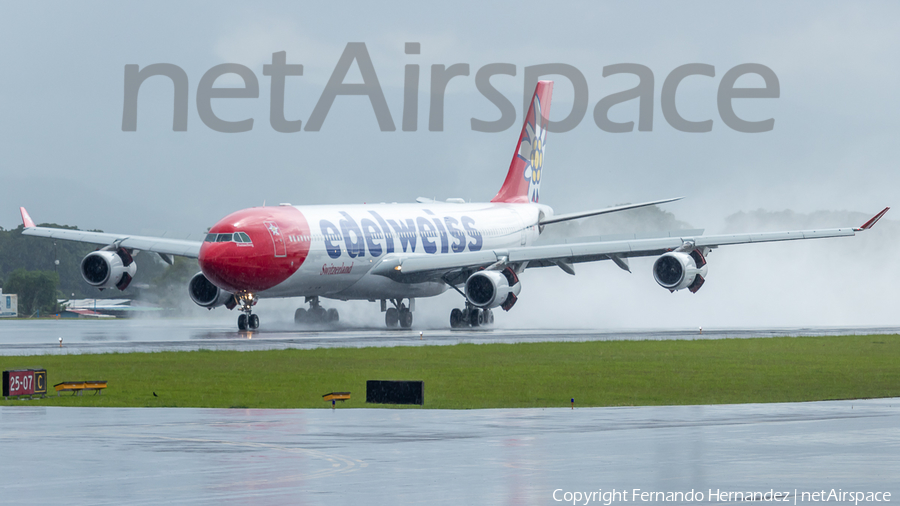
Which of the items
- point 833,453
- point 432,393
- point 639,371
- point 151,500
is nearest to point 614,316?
point 639,371

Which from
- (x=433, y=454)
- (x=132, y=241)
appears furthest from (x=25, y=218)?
(x=433, y=454)

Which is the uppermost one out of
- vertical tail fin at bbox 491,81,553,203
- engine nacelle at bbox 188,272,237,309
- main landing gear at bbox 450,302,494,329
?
vertical tail fin at bbox 491,81,553,203

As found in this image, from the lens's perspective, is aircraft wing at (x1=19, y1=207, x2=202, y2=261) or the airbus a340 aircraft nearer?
the airbus a340 aircraft

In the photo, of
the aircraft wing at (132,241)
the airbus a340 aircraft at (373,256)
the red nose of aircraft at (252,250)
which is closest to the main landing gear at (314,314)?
the airbus a340 aircraft at (373,256)

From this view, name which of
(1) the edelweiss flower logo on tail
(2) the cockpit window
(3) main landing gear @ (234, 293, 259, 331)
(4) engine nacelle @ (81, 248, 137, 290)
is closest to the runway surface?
(3) main landing gear @ (234, 293, 259, 331)

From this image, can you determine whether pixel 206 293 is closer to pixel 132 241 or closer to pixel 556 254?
pixel 132 241

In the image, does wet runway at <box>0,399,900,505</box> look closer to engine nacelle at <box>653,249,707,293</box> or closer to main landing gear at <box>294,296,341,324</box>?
engine nacelle at <box>653,249,707,293</box>

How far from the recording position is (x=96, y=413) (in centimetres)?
2319

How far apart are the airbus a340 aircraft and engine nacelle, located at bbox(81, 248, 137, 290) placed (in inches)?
2.0

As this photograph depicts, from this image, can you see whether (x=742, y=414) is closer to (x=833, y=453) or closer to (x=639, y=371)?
(x=833, y=453)

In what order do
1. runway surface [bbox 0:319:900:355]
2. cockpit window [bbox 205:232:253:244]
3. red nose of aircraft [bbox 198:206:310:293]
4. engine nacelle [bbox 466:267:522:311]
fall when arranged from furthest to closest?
engine nacelle [bbox 466:267:522:311], cockpit window [bbox 205:232:253:244], red nose of aircraft [bbox 198:206:310:293], runway surface [bbox 0:319:900:355]

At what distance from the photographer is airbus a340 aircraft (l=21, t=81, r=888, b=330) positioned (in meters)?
54.4

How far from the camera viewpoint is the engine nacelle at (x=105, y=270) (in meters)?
60.2

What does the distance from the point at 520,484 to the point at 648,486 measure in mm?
1422
